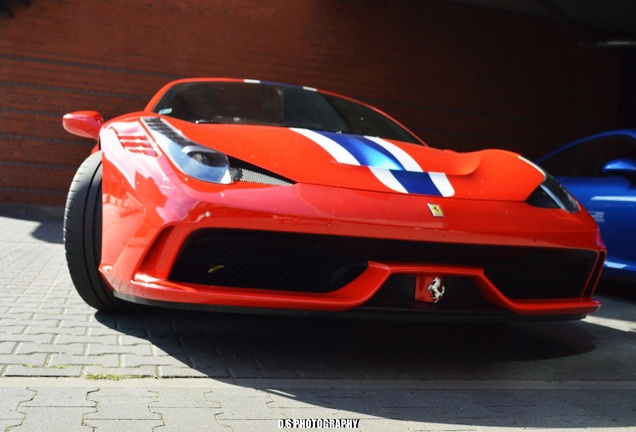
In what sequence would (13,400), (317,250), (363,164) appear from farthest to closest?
(363,164)
(317,250)
(13,400)

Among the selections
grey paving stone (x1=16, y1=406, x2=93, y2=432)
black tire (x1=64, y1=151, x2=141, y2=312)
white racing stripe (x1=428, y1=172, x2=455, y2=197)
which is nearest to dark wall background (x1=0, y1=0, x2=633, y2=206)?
black tire (x1=64, y1=151, x2=141, y2=312)

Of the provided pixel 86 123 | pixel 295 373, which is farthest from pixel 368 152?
pixel 86 123

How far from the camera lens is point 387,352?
11.2ft

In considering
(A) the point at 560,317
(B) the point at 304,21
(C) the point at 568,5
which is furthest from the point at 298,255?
(C) the point at 568,5

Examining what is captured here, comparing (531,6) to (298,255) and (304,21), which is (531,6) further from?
(298,255)

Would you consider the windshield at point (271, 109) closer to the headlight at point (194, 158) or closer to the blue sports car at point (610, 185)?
the headlight at point (194, 158)

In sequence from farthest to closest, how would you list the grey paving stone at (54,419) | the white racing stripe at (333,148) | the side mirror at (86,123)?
the side mirror at (86,123)
the white racing stripe at (333,148)
the grey paving stone at (54,419)

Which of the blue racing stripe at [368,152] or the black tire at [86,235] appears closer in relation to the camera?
the blue racing stripe at [368,152]

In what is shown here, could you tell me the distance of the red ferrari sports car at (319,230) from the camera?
2.85 metres

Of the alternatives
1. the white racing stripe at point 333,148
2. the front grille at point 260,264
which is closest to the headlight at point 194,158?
the front grille at point 260,264

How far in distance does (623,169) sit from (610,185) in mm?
342

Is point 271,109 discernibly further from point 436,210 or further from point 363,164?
point 436,210

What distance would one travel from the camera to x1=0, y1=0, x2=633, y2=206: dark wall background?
1101 centimetres

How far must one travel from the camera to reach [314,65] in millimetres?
12000
